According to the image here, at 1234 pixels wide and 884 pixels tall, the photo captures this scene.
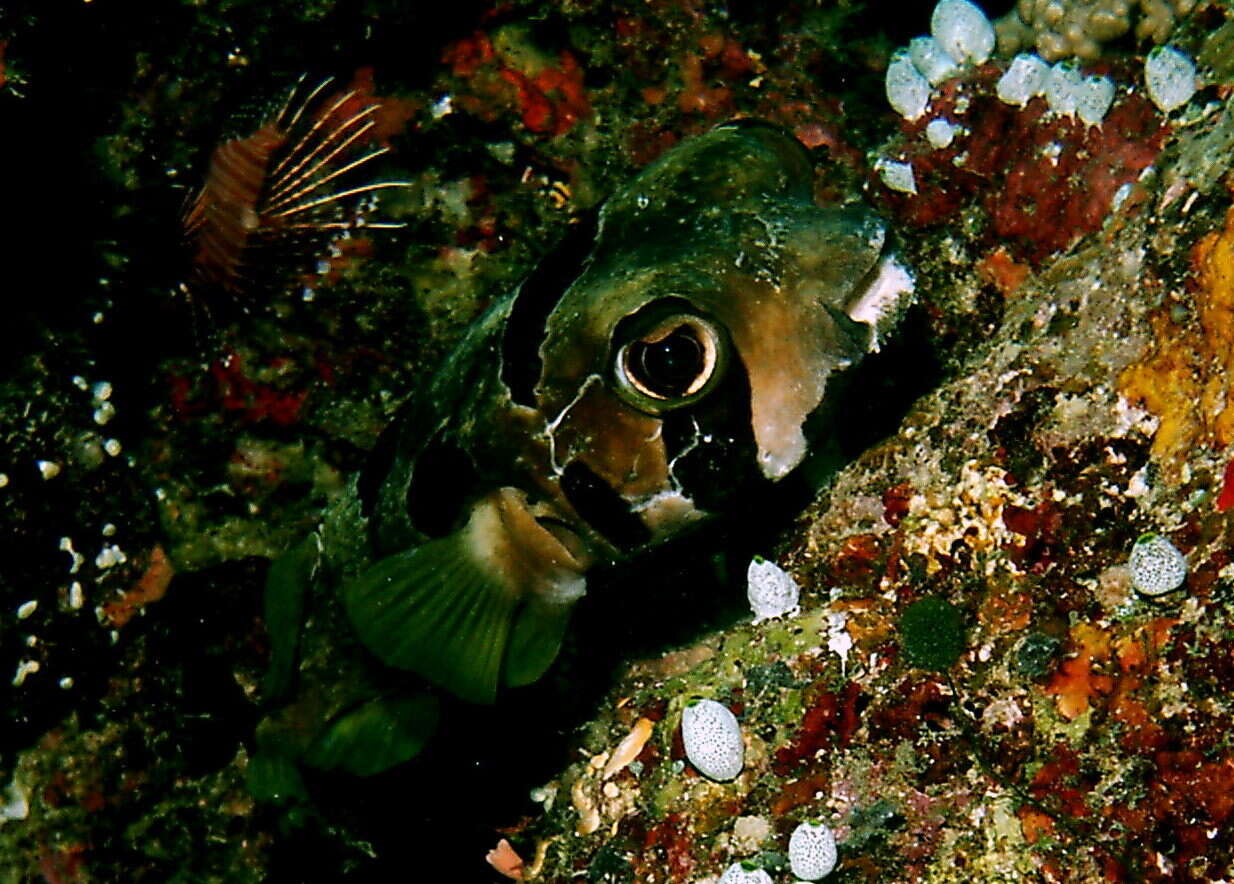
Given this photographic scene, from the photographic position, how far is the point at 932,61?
3.53 metres

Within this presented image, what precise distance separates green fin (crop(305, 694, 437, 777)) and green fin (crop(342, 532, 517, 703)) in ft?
1.63

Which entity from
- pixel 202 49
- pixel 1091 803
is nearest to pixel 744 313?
pixel 1091 803

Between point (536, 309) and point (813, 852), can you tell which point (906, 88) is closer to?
point (536, 309)

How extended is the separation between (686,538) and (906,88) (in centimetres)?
198

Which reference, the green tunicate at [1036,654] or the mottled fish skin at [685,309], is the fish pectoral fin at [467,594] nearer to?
the mottled fish skin at [685,309]

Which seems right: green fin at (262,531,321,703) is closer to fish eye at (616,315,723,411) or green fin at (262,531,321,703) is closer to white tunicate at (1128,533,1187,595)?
fish eye at (616,315,723,411)

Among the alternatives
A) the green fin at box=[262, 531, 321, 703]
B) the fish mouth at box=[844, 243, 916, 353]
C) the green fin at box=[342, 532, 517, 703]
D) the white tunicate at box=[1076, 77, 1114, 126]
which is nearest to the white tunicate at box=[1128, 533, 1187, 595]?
the fish mouth at box=[844, 243, 916, 353]

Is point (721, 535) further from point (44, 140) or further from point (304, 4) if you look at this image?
point (44, 140)

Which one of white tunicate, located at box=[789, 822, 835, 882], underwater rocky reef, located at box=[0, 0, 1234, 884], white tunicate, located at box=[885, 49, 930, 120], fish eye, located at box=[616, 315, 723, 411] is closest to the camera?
fish eye, located at box=[616, 315, 723, 411]

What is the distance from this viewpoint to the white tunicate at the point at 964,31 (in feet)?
11.3

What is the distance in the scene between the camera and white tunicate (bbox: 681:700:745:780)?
2582mm

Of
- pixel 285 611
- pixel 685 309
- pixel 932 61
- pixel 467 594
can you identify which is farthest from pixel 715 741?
pixel 932 61

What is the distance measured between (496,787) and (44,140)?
2.77 meters

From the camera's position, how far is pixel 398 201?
3633mm
